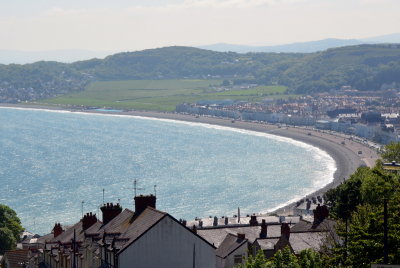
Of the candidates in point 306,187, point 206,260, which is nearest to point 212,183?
point 306,187

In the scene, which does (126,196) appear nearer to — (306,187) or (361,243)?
(306,187)

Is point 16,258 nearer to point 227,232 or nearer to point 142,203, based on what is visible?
point 227,232

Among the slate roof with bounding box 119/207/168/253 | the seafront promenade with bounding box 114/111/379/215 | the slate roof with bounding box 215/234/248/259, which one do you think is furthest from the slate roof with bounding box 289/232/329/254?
the seafront promenade with bounding box 114/111/379/215

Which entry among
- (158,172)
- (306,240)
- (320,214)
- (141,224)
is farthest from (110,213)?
(158,172)

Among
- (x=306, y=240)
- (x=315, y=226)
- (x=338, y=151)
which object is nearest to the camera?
(x=306, y=240)

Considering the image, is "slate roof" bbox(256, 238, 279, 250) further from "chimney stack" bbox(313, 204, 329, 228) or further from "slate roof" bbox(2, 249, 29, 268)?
"slate roof" bbox(2, 249, 29, 268)

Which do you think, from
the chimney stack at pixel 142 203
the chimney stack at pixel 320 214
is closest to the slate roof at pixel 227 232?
the chimney stack at pixel 320 214

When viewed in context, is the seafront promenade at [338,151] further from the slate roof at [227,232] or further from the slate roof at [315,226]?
the slate roof at [227,232]
